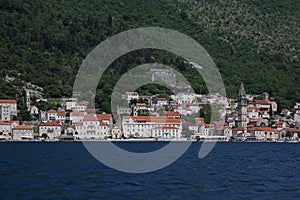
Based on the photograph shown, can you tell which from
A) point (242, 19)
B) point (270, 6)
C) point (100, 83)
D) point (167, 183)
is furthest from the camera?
point (270, 6)

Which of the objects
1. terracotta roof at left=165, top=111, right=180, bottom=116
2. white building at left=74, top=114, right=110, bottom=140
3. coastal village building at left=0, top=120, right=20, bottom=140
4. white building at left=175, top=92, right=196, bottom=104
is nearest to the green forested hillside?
white building at left=175, top=92, right=196, bottom=104

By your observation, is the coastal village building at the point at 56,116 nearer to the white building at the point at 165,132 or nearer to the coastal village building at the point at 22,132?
the coastal village building at the point at 22,132

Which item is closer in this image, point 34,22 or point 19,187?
point 19,187

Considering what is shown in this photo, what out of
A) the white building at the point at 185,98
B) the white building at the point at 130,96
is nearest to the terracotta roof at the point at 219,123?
the white building at the point at 185,98

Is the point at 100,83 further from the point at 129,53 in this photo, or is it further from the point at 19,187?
the point at 19,187

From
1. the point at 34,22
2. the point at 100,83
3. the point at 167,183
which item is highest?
the point at 34,22

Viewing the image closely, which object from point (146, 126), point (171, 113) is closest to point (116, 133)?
point (146, 126)

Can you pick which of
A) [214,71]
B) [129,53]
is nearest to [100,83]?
[129,53]
